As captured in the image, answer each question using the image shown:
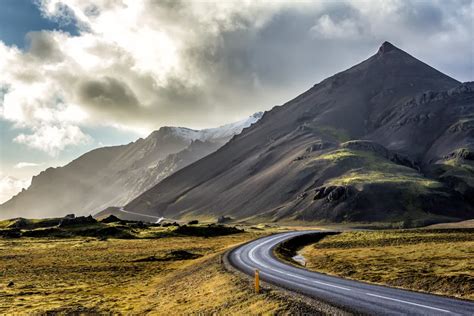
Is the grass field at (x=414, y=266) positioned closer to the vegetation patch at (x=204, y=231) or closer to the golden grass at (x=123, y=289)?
the golden grass at (x=123, y=289)

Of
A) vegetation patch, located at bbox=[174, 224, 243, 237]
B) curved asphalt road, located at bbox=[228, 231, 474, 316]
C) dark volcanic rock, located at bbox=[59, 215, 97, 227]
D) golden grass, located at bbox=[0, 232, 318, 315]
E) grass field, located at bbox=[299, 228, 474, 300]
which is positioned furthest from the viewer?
dark volcanic rock, located at bbox=[59, 215, 97, 227]

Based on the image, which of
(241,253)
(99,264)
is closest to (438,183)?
(241,253)

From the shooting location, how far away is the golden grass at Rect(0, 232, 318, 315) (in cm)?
3077

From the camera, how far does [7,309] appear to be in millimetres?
34656

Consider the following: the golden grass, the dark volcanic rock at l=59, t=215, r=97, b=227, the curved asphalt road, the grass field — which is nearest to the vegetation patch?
the dark volcanic rock at l=59, t=215, r=97, b=227

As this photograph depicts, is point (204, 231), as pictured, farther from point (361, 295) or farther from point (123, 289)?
point (361, 295)

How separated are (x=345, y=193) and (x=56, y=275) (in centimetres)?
15651

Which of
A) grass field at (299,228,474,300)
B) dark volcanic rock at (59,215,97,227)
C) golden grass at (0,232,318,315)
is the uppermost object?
dark volcanic rock at (59,215,97,227)

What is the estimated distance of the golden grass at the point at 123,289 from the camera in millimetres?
30766

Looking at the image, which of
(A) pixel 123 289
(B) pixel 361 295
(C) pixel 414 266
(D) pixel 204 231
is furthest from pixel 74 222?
(B) pixel 361 295

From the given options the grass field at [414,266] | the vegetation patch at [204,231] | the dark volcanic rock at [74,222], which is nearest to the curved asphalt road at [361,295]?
the grass field at [414,266]

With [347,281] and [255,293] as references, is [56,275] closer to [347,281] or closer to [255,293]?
[255,293]

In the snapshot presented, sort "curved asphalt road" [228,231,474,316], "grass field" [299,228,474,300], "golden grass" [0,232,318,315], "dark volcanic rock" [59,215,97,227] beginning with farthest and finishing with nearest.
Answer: "dark volcanic rock" [59,215,97,227] → "grass field" [299,228,474,300] → "golden grass" [0,232,318,315] → "curved asphalt road" [228,231,474,316]

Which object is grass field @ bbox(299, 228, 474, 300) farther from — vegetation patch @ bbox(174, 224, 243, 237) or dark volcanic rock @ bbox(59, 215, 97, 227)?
dark volcanic rock @ bbox(59, 215, 97, 227)
